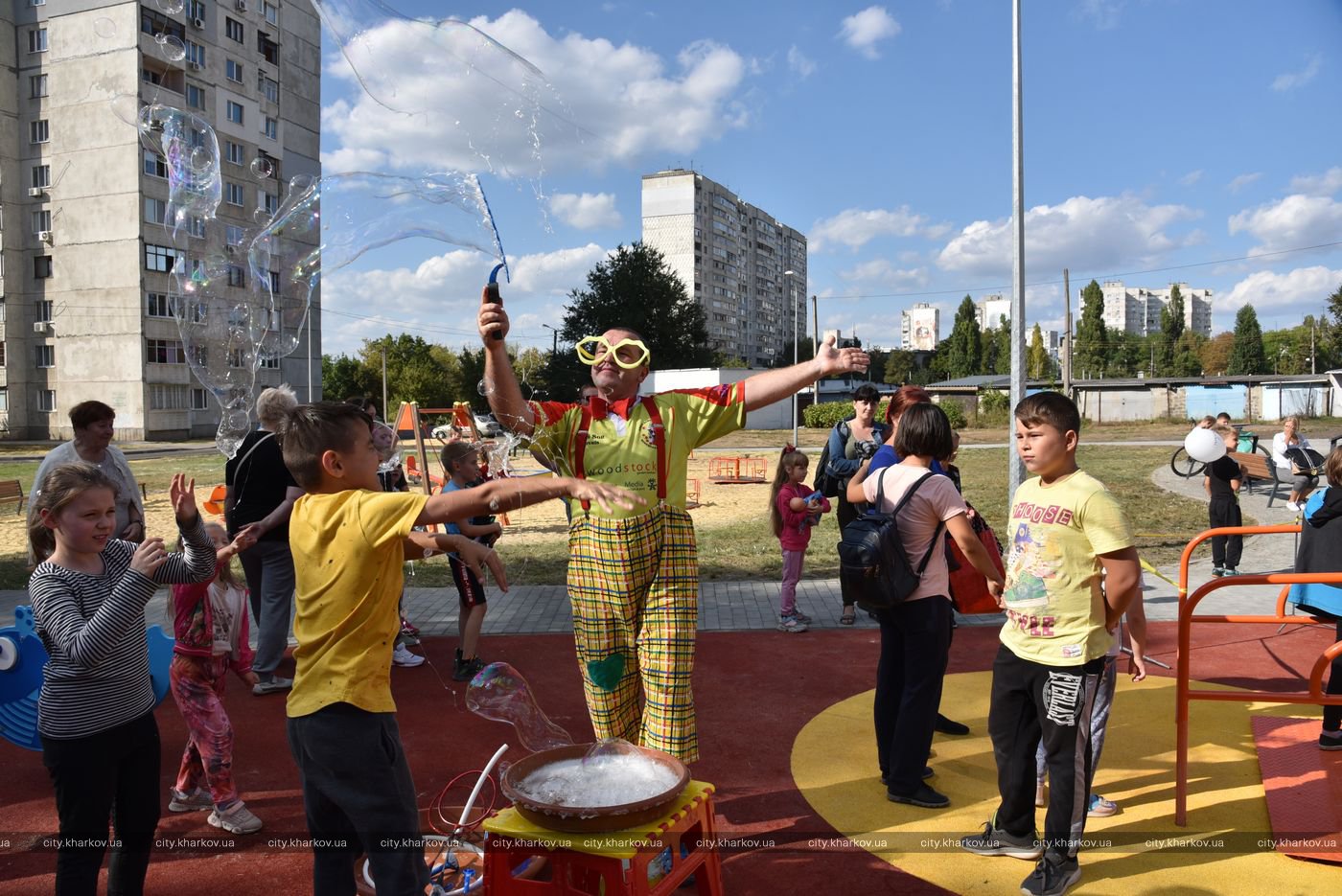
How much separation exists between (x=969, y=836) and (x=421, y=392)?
2053cm

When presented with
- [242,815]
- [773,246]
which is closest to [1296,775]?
[242,815]

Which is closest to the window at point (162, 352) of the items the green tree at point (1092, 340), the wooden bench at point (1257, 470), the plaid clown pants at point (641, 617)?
the wooden bench at point (1257, 470)

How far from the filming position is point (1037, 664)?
3.28 meters

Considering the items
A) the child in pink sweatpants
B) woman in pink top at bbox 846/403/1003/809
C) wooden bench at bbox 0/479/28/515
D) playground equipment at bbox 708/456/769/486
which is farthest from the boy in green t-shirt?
wooden bench at bbox 0/479/28/515

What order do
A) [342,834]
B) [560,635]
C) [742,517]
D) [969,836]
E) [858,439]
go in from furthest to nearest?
1. [742,517]
2. [560,635]
3. [858,439]
4. [969,836]
5. [342,834]

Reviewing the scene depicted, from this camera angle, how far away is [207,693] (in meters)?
3.92

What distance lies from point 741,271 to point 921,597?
335 feet

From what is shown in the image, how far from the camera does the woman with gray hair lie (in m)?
5.16

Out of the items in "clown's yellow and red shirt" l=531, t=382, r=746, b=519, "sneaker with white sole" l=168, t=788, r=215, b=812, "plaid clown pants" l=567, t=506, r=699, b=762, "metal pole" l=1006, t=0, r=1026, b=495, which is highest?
"metal pole" l=1006, t=0, r=1026, b=495

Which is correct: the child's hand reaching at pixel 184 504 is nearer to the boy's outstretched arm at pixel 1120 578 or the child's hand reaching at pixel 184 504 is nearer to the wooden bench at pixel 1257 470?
the boy's outstretched arm at pixel 1120 578

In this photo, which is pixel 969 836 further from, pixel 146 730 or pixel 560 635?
pixel 560 635

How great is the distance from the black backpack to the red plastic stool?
1316 millimetres

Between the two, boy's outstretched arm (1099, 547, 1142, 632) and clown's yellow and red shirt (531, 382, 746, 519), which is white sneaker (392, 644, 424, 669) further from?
boy's outstretched arm (1099, 547, 1142, 632)

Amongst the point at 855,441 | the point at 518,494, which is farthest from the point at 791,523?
the point at 518,494
